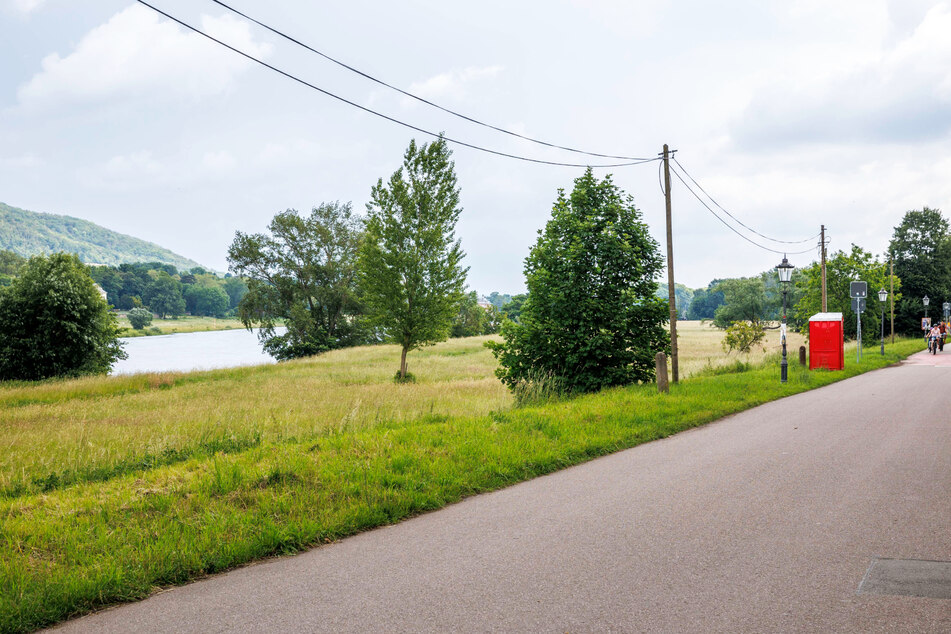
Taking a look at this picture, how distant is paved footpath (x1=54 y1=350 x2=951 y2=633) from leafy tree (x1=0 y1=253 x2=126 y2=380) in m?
32.4

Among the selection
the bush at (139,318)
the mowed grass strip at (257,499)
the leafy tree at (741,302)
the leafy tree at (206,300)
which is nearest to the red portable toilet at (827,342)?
the mowed grass strip at (257,499)

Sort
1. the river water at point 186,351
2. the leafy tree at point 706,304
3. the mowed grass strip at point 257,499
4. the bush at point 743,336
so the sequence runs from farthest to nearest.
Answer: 1. the leafy tree at point 706,304
2. the river water at point 186,351
3. the bush at point 743,336
4. the mowed grass strip at point 257,499

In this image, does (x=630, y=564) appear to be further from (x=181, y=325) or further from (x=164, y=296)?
(x=181, y=325)

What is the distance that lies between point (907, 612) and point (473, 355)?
1663 inches

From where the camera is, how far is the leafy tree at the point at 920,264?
64562mm

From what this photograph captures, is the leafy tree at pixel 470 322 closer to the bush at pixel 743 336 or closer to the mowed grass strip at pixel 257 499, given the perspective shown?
the bush at pixel 743 336

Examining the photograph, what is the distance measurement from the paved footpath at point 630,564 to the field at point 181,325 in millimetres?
100945

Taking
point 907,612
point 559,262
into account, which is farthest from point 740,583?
point 559,262

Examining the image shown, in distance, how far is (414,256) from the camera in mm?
29500

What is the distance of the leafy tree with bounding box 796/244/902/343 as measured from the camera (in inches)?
1939

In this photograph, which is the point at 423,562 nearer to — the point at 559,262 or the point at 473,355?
the point at 559,262

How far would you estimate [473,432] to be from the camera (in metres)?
8.87

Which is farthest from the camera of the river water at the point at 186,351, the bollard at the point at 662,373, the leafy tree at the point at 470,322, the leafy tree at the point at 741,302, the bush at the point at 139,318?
the bush at the point at 139,318

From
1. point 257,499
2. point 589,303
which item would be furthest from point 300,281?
point 257,499
